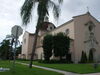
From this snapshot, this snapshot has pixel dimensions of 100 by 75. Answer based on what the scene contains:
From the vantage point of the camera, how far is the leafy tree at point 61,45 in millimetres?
36906

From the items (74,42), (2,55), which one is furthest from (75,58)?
(2,55)

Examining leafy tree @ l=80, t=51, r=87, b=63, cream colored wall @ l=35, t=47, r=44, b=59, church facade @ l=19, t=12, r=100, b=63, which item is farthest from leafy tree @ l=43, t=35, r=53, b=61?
cream colored wall @ l=35, t=47, r=44, b=59

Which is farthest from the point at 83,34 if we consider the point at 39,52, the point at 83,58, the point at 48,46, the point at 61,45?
the point at 39,52

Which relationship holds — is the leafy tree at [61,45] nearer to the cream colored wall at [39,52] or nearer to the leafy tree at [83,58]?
the leafy tree at [83,58]

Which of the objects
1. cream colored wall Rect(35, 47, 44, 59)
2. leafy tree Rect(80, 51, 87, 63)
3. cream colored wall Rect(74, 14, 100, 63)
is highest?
cream colored wall Rect(74, 14, 100, 63)

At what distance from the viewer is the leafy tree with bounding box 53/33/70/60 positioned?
1453 inches

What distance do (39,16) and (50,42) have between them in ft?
53.1

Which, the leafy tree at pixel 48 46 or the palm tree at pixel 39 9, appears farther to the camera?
the leafy tree at pixel 48 46

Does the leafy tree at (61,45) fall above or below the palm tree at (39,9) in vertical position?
below

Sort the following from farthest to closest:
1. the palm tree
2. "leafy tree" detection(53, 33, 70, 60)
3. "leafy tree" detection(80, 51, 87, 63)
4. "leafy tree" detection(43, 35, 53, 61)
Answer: "leafy tree" detection(80, 51, 87, 63) → "leafy tree" detection(43, 35, 53, 61) → "leafy tree" detection(53, 33, 70, 60) → the palm tree

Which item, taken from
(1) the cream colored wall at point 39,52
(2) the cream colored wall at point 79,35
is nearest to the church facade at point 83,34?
(2) the cream colored wall at point 79,35

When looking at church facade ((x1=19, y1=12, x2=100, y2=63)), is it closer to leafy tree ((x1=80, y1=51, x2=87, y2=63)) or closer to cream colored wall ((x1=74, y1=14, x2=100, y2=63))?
cream colored wall ((x1=74, y1=14, x2=100, y2=63))

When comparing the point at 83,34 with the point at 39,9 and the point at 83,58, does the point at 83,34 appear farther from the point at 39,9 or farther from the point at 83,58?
the point at 39,9

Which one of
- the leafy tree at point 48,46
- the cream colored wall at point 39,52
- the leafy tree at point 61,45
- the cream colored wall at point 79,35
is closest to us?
the leafy tree at point 61,45
